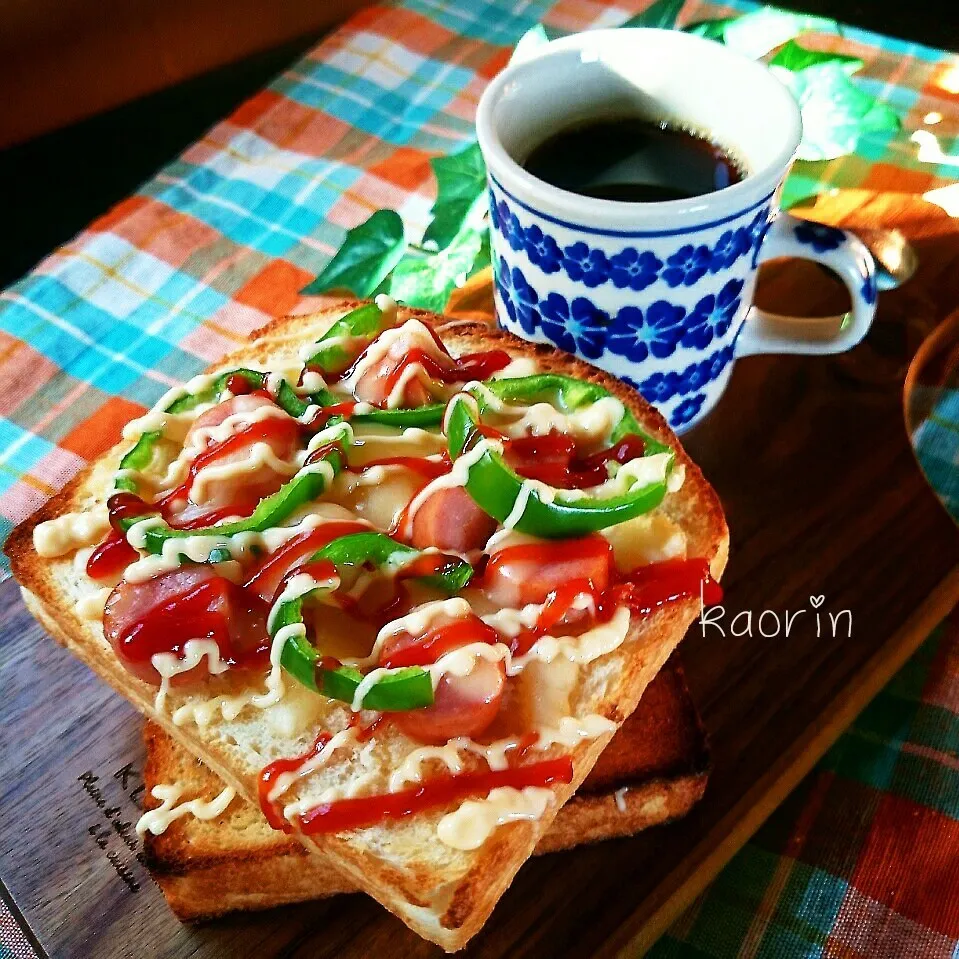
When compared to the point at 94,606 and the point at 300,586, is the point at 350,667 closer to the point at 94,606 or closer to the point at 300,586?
the point at 300,586

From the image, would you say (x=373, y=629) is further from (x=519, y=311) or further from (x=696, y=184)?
(x=696, y=184)

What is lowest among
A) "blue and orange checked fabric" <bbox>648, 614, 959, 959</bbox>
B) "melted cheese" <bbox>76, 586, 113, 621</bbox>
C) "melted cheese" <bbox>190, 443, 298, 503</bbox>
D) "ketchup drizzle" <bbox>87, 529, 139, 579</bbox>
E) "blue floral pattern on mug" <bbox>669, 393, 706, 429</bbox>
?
"blue and orange checked fabric" <bbox>648, 614, 959, 959</bbox>

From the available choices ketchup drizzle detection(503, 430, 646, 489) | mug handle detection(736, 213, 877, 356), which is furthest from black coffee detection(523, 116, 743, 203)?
ketchup drizzle detection(503, 430, 646, 489)

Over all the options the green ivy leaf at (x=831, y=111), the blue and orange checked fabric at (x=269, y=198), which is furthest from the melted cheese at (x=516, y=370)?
the green ivy leaf at (x=831, y=111)

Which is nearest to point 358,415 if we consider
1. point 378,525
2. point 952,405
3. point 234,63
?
point 378,525

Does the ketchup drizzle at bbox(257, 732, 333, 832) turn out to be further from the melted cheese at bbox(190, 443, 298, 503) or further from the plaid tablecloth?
the plaid tablecloth

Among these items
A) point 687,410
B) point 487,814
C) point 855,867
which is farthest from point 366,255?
point 855,867

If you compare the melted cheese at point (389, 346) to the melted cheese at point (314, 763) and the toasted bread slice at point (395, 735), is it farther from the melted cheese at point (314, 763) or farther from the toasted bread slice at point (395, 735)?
the melted cheese at point (314, 763)

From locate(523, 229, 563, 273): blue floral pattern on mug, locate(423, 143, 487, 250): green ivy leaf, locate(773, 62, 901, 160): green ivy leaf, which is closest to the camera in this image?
locate(523, 229, 563, 273): blue floral pattern on mug
